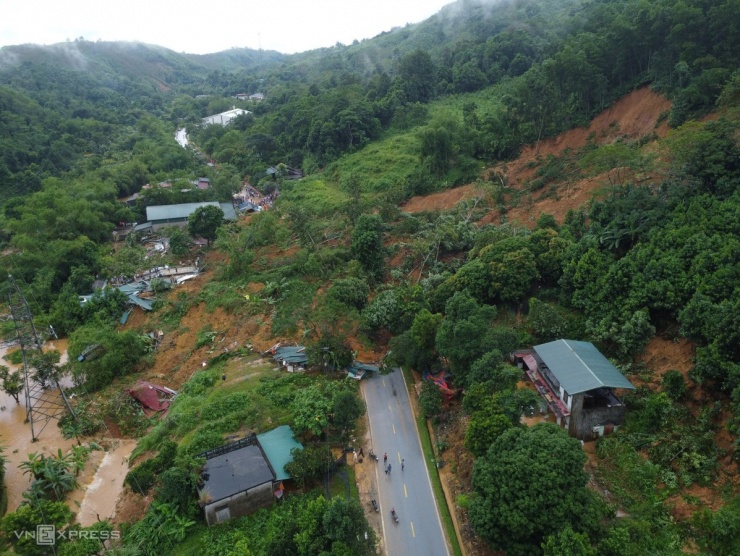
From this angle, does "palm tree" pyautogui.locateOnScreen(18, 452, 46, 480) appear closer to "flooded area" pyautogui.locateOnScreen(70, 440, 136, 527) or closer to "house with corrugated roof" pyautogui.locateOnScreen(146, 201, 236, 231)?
"flooded area" pyautogui.locateOnScreen(70, 440, 136, 527)

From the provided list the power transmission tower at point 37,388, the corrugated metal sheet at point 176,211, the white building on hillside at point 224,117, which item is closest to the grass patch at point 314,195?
the corrugated metal sheet at point 176,211

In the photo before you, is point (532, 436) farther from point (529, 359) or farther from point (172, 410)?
point (172, 410)

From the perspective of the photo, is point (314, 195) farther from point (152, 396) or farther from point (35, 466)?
point (35, 466)

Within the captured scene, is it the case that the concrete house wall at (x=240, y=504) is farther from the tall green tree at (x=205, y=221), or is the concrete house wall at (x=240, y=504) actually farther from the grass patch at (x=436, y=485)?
the tall green tree at (x=205, y=221)

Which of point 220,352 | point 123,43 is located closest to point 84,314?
point 220,352

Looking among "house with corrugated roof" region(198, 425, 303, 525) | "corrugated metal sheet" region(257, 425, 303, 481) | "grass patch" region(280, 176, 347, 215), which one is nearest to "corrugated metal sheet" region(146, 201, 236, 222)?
"grass patch" region(280, 176, 347, 215)
